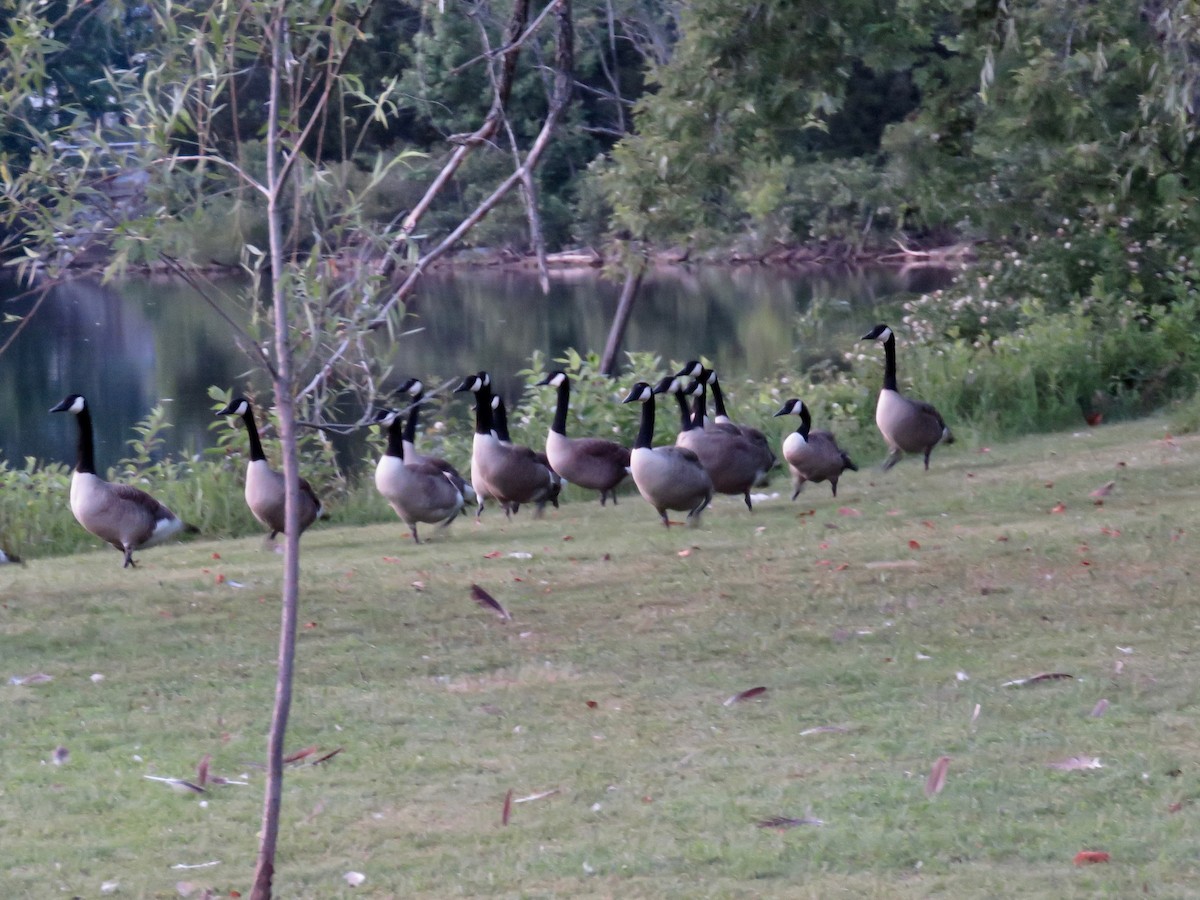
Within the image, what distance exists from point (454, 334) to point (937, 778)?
103 ft

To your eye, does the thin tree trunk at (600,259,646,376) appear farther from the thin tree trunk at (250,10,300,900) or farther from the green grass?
the thin tree trunk at (250,10,300,900)

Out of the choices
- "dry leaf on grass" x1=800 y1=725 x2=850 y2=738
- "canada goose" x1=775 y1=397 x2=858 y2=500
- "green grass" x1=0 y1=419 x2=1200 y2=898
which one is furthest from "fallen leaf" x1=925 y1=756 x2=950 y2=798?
"canada goose" x1=775 y1=397 x2=858 y2=500

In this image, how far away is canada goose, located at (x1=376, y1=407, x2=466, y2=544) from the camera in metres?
11.2

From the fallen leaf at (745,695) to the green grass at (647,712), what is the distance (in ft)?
0.19

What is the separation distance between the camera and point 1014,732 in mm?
5992

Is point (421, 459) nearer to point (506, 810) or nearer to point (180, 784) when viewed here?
point (180, 784)

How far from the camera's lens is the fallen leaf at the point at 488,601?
333 inches

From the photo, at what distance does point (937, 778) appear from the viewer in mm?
5449

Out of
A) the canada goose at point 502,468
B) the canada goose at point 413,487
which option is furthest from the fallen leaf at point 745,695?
the canada goose at point 502,468

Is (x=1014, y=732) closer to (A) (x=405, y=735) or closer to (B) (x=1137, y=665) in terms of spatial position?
(B) (x=1137, y=665)

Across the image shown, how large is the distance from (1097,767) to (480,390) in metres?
7.98

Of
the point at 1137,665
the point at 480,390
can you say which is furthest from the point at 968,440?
the point at 1137,665

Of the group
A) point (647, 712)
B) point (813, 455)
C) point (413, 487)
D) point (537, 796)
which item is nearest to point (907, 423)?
point (813, 455)

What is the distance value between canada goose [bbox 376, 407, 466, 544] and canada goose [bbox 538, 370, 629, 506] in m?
1.22
